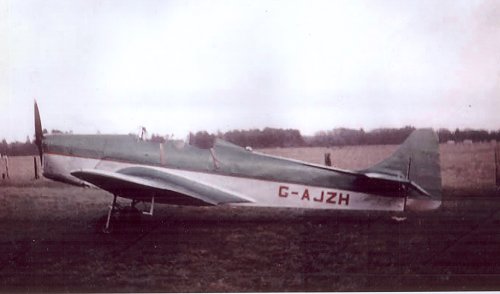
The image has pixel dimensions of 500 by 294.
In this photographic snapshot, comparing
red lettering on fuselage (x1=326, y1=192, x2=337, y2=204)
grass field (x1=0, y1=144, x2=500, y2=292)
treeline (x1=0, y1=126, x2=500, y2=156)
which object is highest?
treeline (x1=0, y1=126, x2=500, y2=156)

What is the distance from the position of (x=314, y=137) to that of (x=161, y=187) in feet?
2.28

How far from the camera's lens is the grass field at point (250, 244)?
193 cm

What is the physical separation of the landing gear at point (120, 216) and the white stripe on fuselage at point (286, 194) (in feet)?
0.56

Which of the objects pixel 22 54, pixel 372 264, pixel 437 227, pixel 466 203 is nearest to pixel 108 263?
pixel 22 54

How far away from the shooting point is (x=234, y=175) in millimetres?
1989

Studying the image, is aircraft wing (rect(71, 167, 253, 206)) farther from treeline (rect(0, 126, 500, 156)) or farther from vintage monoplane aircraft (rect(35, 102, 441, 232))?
treeline (rect(0, 126, 500, 156))

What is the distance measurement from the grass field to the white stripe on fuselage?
0.05 meters

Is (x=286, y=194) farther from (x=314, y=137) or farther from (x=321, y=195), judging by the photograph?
(x=314, y=137)

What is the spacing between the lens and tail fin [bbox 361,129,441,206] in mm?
1925

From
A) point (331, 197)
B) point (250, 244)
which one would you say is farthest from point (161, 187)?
point (331, 197)

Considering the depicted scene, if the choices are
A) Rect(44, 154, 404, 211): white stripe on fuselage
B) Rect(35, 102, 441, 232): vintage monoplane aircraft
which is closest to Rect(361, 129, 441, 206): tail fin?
Rect(35, 102, 441, 232): vintage monoplane aircraft

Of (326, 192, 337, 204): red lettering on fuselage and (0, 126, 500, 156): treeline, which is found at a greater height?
(0, 126, 500, 156): treeline

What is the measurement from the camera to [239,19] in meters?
1.96

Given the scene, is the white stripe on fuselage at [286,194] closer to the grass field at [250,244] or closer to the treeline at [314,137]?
the grass field at [250,244]
